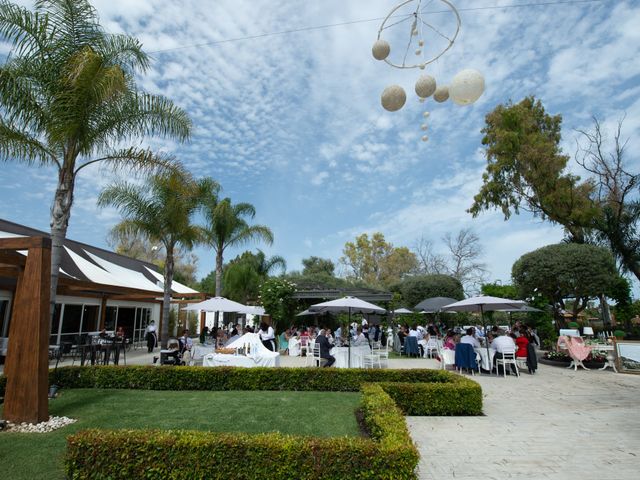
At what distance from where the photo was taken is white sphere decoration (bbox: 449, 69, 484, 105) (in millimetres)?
4605

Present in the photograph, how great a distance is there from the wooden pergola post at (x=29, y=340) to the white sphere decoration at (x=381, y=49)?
5809 mm

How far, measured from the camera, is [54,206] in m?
7.36

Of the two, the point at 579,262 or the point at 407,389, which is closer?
the point at 407,389

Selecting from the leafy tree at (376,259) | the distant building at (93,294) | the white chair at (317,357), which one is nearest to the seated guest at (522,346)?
the white chair at (317,357)

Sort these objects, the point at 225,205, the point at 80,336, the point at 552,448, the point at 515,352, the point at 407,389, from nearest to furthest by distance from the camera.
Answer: the point at 552,448, the point at 407,389, the point at 515,352, the point at 80,336, the point at 225,205

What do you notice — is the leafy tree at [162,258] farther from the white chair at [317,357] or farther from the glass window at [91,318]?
the white chair at [317,357]

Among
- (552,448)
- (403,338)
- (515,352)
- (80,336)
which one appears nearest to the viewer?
(552,448)

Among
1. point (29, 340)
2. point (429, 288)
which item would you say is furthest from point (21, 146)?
point (429, 288)

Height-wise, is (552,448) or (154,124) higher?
(154,124)

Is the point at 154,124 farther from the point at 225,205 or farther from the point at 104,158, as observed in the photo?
the point at 225,205

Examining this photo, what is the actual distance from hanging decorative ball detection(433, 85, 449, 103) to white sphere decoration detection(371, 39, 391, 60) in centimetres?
91

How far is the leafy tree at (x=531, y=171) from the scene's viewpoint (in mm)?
19922

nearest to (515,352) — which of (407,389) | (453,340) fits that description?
(453,340)

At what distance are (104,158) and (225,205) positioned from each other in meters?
11.1
